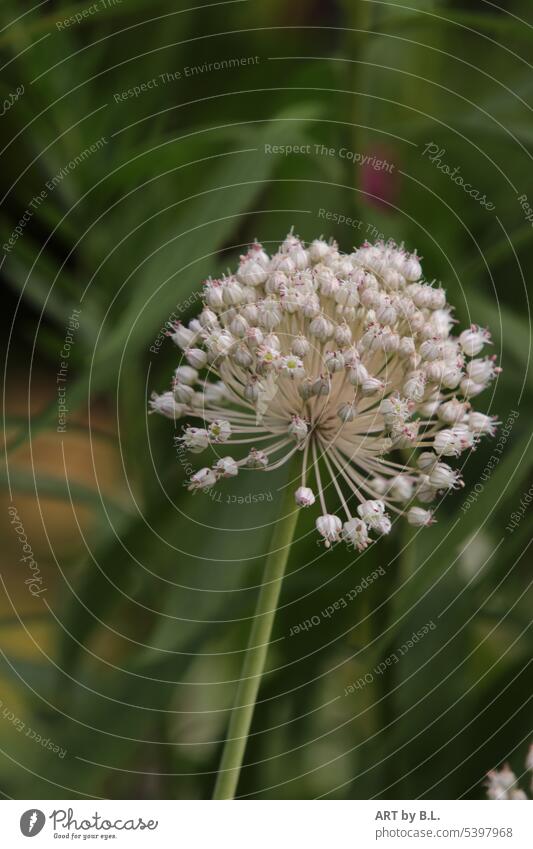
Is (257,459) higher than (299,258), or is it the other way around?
(299,258)

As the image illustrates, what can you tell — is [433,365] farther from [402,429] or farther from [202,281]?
[202,281]

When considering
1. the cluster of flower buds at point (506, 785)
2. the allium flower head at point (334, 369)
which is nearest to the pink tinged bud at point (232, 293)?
A: the allium flower head at point (334, 369)

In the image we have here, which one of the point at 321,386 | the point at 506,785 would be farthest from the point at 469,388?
the point at 506,785

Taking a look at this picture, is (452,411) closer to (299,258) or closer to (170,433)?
(299,258)

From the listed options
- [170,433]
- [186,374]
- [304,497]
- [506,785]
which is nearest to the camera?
[304,497]

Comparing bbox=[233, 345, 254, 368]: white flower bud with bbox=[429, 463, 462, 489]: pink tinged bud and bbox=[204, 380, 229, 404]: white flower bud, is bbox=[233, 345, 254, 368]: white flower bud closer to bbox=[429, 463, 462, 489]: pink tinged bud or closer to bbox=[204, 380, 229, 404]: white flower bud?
bbox=[204, 380, 229, 404]: white flower bud
